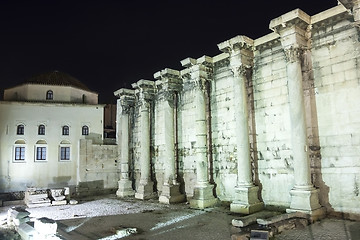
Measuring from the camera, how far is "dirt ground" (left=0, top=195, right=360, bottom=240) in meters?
7.29

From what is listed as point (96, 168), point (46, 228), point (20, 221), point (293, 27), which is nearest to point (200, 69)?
point (293, 27)

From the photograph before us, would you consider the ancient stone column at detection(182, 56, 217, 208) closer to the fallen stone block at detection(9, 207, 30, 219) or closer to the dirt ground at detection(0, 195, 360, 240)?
the dirt ground at detection(0, 195, 360, 240)

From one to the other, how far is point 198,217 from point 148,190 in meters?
5.72

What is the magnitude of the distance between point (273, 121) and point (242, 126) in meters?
1.12

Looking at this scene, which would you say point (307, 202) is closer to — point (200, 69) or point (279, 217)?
point (279, 217)

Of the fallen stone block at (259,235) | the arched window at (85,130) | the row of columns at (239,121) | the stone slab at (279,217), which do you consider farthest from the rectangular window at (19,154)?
the fallen stone block at (259,235)

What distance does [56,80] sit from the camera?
24578mm

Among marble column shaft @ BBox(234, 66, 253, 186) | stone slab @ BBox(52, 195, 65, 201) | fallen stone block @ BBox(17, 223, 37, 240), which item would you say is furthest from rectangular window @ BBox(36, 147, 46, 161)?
marble column shaft @ BBox(234, 66, 253, 186)

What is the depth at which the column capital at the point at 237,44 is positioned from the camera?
10406 mm

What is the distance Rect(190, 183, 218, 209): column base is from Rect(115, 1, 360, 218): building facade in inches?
1.6

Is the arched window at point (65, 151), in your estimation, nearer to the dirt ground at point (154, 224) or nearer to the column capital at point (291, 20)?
the dirt ground at point (154, 224)

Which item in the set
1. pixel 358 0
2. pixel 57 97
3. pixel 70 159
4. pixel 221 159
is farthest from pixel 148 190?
pixel 57 97

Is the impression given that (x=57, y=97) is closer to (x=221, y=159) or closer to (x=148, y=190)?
(x=148, y=190)

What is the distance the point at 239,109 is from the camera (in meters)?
10.6
